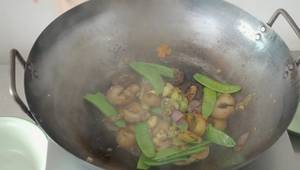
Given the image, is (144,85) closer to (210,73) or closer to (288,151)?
(210,73)

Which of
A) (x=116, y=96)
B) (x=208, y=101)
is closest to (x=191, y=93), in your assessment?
(x=208, y=101)

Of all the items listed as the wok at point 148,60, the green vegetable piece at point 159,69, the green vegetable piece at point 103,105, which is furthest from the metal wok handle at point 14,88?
the green vegetable piece at point 159,69

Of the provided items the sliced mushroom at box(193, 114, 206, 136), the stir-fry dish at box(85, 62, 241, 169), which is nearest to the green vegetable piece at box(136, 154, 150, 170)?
the stir-fry dish at box(85, 62, 241, 169)

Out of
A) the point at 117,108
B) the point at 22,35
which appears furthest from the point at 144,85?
the point at 22,35

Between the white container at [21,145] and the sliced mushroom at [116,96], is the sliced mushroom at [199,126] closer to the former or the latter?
the sliced mushroom at [116,96]

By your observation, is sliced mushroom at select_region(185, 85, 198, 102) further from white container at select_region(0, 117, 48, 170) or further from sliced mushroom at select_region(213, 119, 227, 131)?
white container at select_region(0, 117, 48, 170)

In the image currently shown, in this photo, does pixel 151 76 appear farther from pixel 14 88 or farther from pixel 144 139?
pixel 14 88
